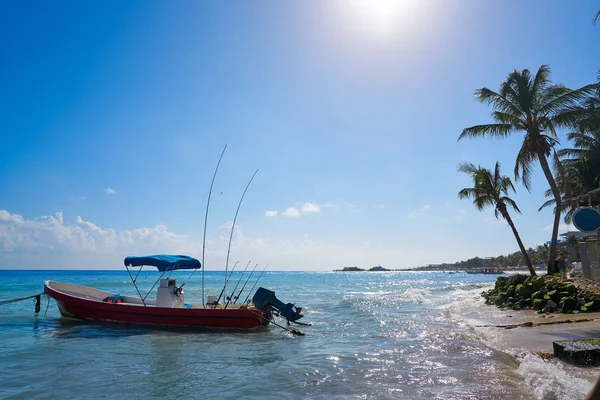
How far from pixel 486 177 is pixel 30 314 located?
26899 mm

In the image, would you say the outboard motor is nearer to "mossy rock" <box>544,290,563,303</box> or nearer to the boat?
the boat

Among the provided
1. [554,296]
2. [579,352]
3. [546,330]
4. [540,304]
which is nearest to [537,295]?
[540,304]

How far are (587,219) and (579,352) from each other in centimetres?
260

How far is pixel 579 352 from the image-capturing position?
6438 millimetres

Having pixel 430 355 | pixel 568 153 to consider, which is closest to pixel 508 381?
pixel 430 355

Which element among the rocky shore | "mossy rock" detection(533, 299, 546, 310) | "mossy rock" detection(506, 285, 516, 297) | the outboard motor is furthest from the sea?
"mossy rock" detection(506, 285, 516, 297)

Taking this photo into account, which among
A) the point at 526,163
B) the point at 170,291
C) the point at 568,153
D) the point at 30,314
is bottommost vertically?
the point at 30,314

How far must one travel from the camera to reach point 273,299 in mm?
14016

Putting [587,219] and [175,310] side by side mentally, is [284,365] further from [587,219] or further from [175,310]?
[587,219]

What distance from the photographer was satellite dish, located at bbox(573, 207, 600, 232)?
750 cm

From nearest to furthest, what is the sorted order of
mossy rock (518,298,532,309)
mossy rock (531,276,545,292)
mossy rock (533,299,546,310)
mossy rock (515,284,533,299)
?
→ mossy rock (533,299,546,310), mossy rock (518,298,532,309), mossy rock (531,276,545,292), mossy rock (515,284,533,299)

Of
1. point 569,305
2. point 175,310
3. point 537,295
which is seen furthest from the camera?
point 537,295

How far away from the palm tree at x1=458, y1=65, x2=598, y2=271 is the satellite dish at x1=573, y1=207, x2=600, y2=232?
11.0 m

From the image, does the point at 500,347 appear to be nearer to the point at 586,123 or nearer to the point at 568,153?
the point at 586,123
